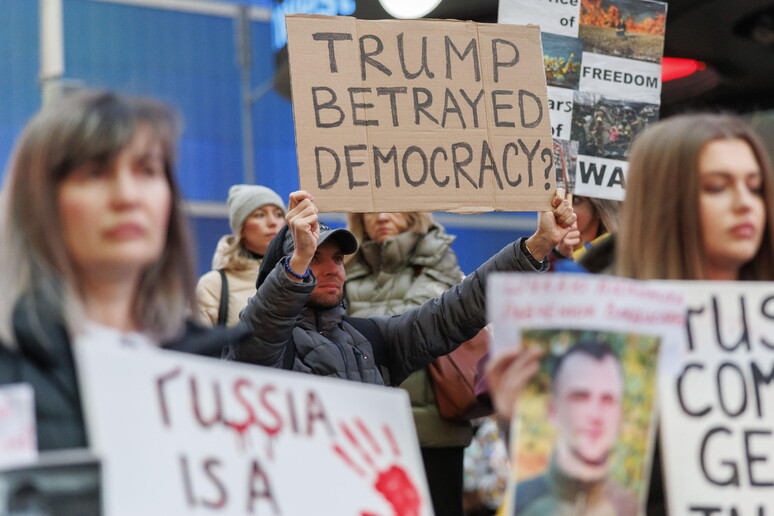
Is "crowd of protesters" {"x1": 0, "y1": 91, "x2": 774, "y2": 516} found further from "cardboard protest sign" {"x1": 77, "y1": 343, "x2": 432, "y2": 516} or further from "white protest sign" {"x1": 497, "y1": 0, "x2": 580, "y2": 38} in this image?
"white protest sign" {"x1": 497, "y1": 0, "x2": 580, "y2": 38}

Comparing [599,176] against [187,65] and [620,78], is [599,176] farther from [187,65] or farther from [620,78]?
[187,65]

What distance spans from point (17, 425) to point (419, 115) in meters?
2.44

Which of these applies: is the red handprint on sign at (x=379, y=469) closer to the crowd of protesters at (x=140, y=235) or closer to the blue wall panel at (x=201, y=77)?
the crowd of protesters at (x=140, y=235)

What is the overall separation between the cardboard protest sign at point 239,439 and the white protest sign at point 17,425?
9 centimetres

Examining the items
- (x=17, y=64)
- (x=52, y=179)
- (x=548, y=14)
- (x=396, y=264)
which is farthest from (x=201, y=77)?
(x=52, y=179)

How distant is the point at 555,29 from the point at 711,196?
255 centimetres

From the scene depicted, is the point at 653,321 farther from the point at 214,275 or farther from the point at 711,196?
the point at 214,275

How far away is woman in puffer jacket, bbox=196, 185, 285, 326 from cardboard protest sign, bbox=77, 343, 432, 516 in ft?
10.4

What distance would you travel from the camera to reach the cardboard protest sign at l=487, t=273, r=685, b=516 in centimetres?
217

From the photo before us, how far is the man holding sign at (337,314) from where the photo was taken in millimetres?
3889

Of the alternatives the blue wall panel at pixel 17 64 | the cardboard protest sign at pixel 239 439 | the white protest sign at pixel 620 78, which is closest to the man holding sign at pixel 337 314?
the white protest sign at pixel 620 78

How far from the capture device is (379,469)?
226 cm

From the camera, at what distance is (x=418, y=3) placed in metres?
8.85

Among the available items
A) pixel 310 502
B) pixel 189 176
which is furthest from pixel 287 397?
pixel 189 176
